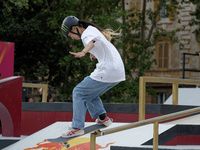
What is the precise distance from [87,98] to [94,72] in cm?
40

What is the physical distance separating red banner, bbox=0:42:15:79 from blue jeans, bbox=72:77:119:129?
7.18 metres

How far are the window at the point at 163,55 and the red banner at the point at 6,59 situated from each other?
21013 mm

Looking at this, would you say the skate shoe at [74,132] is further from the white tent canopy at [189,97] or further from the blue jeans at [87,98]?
the white tent canopy at [189,97]

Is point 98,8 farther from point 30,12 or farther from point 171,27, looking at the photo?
point 171,27

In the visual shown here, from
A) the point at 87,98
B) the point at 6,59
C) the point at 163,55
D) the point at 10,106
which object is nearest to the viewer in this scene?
the point at 87,98

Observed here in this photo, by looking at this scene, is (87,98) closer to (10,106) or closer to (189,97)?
(10,106)

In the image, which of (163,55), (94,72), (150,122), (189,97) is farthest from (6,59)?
(163,55)

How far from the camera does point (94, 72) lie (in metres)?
5.32

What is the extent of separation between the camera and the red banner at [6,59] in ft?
40.1

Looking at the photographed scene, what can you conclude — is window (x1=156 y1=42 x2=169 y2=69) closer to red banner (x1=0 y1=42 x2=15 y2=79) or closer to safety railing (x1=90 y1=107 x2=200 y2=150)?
red banner (x1=0 y1=42 x2=15 y2=79)

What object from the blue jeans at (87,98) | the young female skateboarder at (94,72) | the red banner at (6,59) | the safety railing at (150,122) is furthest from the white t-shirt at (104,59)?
the red banner at (6,59)

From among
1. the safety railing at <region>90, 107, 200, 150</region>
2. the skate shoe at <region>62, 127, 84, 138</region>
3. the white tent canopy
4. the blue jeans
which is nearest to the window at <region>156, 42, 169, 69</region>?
the white tent canopy

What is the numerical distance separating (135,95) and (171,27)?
12080mm

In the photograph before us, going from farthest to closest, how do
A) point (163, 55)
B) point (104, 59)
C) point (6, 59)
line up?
point (163, 55)
point (6, 59)
point (104, 59)
